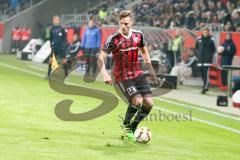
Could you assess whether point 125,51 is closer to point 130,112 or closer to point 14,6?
point 130,112

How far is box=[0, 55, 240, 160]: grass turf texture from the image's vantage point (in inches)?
418

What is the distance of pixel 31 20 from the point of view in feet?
164

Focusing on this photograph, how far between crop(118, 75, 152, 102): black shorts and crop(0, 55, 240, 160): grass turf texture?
0.81 m

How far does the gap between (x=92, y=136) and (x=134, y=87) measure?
44.1 inches

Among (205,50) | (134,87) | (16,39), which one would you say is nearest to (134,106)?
(134,87)

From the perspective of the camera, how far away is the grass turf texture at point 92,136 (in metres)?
10.6

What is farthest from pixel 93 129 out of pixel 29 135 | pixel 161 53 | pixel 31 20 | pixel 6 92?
pixel 31 20

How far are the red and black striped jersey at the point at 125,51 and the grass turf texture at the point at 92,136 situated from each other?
3.78 feet

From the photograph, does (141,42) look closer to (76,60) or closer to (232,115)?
(232,115)

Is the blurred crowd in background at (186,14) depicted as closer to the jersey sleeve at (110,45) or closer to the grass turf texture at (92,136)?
the grass turf texture at (92,136)

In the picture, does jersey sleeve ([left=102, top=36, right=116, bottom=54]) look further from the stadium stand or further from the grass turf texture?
the stadium stand

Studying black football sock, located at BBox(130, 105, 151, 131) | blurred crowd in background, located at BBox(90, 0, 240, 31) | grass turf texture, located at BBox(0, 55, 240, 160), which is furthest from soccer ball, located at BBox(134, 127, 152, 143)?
blurred crowd in background, located at BBox(90, 0, 240, 31)

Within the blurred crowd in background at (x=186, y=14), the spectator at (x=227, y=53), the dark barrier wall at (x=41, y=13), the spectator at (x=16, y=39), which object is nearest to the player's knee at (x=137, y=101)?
the spectator at (x=227, y=53)

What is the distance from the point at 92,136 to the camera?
12.4 metres
